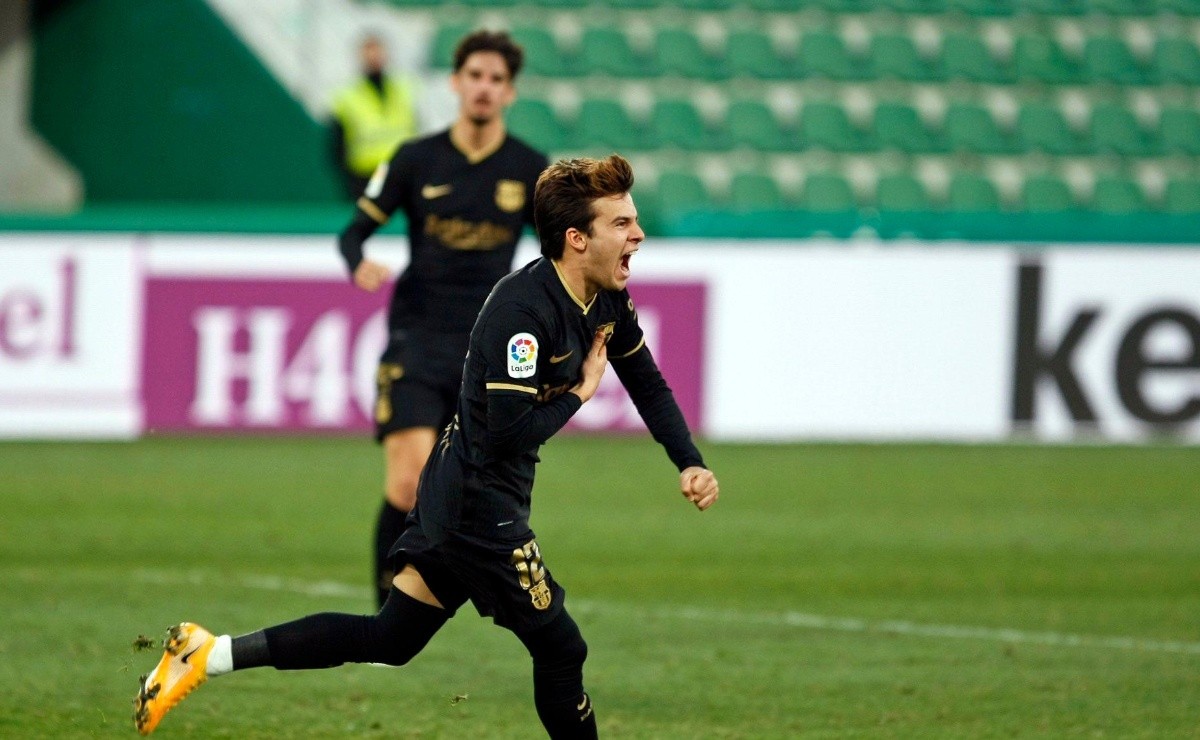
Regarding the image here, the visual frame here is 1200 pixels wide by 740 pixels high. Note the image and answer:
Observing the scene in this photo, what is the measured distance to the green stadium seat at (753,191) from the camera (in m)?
17.7

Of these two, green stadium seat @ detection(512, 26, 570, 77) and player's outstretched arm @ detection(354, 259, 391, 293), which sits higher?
green stadium seat @ detection(512, 26, 570, 77)

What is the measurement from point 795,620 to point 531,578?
10.5ft

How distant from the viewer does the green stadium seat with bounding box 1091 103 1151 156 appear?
19.1 metres

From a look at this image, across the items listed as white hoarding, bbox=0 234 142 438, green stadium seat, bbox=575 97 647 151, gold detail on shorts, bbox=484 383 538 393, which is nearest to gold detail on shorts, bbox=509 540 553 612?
gold detail on shorts, bbox=484 383 538 393

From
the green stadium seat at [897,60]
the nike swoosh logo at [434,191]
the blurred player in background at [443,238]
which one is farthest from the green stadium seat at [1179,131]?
the nike swoosh logo at [434,191]

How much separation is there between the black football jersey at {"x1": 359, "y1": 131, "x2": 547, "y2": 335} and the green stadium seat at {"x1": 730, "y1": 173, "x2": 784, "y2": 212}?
34.7ft

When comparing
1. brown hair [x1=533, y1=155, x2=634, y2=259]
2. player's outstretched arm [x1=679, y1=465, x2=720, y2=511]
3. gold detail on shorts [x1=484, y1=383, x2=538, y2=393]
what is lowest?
player's outstretched arm [x1=679, y1=465, x2=720, y2=511]

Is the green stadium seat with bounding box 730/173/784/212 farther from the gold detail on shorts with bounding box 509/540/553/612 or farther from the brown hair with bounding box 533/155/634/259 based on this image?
the gold detail on shorts with bounding box 509/540/553/612

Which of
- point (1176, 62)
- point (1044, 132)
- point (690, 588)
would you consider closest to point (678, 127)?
point (1044, 132)

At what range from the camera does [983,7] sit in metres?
19.9

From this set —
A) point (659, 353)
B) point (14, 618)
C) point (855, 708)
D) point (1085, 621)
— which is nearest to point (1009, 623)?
point (1085, 621)

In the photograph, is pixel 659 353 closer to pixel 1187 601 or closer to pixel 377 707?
pixel 1187 601

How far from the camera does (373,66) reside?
14.8 metres

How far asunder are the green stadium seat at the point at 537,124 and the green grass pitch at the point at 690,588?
17.0 feet
